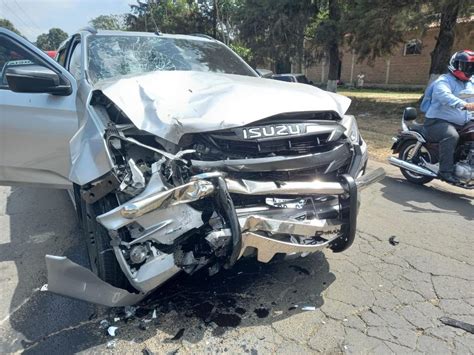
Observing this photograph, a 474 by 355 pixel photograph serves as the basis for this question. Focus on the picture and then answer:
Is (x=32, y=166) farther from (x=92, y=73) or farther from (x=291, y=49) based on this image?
(x=291, y=49)

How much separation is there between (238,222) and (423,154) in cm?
459

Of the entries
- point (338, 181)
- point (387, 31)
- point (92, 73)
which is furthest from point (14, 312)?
point (387, 31)

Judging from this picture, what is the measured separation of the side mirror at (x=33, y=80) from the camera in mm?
3125

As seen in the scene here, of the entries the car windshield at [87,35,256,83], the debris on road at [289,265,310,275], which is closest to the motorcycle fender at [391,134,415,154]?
the car windshield at [87,35,256,83]

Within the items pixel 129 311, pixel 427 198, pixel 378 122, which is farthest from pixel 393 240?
pixel 378 122

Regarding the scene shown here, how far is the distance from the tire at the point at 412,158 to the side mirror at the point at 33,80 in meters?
4.91

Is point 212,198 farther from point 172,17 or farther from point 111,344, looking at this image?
point 172,17

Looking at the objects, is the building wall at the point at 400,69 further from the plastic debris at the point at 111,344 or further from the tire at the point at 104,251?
the plastic debris at the point at 111,344

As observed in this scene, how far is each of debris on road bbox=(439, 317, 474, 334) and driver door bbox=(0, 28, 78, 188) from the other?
3444 millimetres

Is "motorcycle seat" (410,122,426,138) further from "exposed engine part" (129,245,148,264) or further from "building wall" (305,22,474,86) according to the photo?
"building wall" (305,22,474,86)

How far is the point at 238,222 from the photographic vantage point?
2.25 m

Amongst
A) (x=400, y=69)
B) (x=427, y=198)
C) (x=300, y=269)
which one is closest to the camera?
(x=300, y=269)

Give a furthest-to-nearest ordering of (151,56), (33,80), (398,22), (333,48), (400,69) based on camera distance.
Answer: (400,69) → (333,48) → (398,22) → (151,56) → (33,80)

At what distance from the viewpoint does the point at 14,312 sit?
2.85 m
